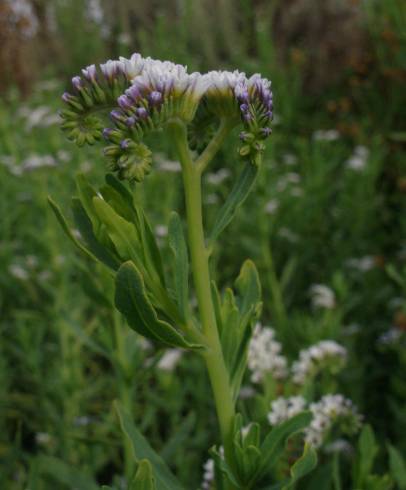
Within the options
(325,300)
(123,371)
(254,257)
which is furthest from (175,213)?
(254,257)

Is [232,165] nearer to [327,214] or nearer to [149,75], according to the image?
[327,214]

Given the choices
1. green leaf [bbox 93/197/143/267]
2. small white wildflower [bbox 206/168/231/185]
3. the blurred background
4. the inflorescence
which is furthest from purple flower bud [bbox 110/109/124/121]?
small white wildflower [bbox 206/168/231/185]

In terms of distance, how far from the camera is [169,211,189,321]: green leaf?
981 millimetres

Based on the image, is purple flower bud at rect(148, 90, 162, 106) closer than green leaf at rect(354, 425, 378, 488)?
Yes

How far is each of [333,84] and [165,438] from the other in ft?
12.8

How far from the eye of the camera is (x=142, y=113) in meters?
0.88

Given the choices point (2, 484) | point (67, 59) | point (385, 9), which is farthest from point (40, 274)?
point (67, 59)

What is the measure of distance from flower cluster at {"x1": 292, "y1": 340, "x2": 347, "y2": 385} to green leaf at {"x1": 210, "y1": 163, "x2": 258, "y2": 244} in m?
1.05

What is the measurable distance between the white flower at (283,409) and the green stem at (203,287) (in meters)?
0.49

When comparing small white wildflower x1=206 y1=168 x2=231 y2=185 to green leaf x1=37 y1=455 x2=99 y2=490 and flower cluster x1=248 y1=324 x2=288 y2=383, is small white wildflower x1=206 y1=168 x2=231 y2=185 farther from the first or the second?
green leaf x1=37 y1=455 x2=99 y2=490

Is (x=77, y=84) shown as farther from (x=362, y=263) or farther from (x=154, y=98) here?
(x=362, y=263)

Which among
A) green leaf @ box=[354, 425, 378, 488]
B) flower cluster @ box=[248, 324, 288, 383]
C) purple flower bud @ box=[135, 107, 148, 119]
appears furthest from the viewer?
flower cluster @ box=[248, 324, 288, 383]

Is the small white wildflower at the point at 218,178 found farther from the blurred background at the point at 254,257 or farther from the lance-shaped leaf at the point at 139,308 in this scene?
the lance-shaped leaf at the point at 139,308

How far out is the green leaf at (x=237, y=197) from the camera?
3.27 feet
